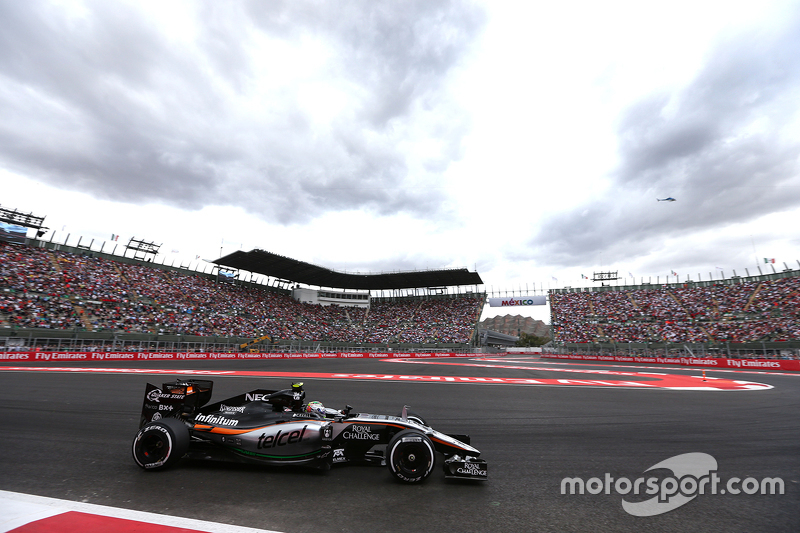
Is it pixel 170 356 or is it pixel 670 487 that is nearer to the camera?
pixel 670 487

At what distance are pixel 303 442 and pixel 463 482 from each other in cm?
176

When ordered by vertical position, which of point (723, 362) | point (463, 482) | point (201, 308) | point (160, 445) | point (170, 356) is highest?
point (201, 308)

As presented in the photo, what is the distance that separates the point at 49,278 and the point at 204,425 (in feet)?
131

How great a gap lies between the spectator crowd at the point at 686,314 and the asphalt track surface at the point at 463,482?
3265cm

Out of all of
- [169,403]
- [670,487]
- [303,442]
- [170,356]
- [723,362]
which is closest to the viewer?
[670,487]

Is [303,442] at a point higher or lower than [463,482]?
higher

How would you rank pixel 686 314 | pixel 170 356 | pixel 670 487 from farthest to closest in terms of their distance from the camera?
pixel 686 314 < pixel 170 356 < pixel 670 487

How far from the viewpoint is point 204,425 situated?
13.5ft

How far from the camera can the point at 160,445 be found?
3.87 m

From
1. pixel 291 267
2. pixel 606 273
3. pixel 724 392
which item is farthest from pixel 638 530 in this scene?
pixel 606 273

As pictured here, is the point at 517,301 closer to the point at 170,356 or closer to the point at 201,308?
the point at 201,308

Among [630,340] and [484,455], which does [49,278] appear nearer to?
[484,455]

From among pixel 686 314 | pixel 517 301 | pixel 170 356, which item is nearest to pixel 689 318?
pixel 686 314

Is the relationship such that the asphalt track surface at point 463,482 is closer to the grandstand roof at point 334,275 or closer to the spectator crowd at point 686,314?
the spectator crowd at point 686,314
